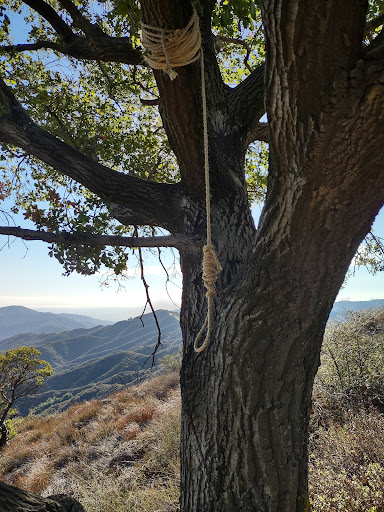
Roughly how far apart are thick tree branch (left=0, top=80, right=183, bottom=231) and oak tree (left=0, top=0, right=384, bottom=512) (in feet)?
0.04

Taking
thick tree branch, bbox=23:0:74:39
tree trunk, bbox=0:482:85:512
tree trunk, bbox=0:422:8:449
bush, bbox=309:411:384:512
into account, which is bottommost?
tree trunk, bbox=0:422:8:449

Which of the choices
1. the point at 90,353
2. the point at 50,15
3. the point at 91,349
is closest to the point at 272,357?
the point at 50,15

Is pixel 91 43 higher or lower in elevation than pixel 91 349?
higher

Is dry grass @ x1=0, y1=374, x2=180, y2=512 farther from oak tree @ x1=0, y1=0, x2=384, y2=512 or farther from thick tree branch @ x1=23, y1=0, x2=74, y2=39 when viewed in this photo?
thick tree branch @ x1=23, y1=0, x2=74, y2=39

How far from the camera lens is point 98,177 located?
2287mm

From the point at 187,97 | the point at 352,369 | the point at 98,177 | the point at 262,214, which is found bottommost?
the point at 352,369

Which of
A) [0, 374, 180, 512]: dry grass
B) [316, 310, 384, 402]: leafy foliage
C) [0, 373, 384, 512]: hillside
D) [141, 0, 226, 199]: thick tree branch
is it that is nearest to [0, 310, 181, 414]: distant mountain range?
[0, 374, 180, 512]: dry grass

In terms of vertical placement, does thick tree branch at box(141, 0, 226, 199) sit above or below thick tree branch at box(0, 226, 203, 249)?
above

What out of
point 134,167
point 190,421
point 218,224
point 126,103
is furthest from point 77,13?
point 190,421

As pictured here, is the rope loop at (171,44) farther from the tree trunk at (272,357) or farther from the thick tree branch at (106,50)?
the thick tree branch at (106,50)

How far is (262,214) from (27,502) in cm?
176

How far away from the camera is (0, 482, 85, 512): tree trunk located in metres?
1.36

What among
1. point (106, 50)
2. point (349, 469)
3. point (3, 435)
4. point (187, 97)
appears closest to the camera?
point (187, 97)

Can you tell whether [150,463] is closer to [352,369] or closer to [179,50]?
[352,369]
